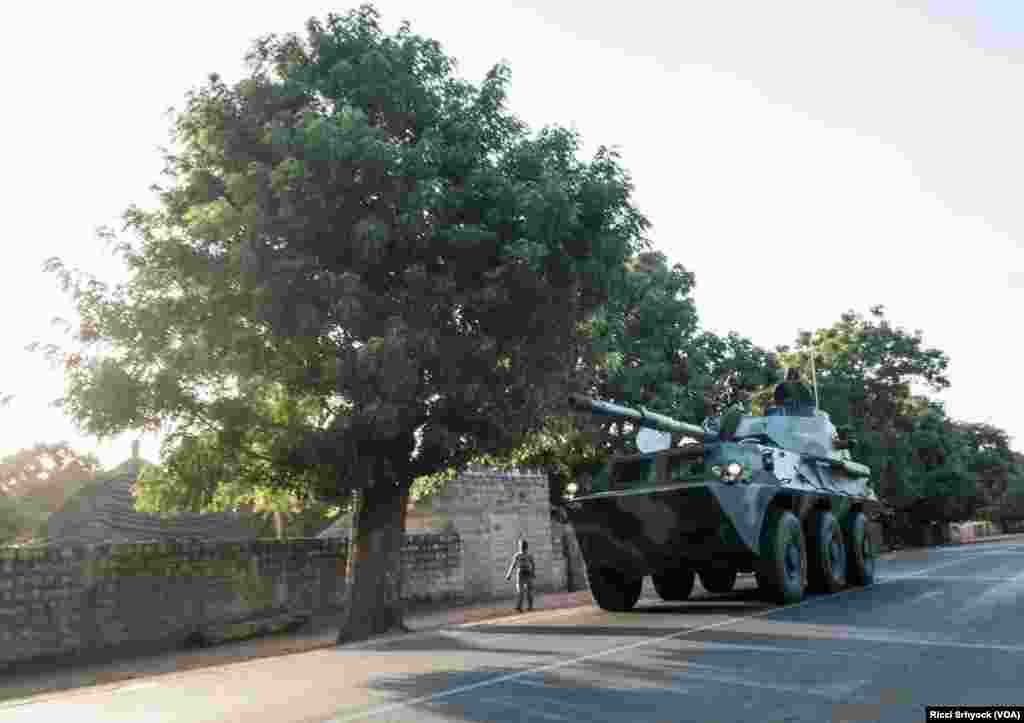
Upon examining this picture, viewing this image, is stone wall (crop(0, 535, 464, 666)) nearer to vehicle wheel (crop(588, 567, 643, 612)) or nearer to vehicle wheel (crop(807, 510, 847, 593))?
vehicle wheel (crop(588, 567, 643, 612))

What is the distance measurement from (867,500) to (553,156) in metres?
9.14

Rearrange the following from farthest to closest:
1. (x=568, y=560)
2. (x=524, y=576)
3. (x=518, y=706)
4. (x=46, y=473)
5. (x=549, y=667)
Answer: (x=46, y=473) → (x=568, y=560) → (x=524, y=576) → (x=549, y=667) → (x=518, y=706)

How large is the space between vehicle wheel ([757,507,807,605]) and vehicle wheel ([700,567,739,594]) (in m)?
2.52

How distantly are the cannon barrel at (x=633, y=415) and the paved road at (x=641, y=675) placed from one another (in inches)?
125

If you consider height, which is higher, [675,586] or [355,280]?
[355,280]

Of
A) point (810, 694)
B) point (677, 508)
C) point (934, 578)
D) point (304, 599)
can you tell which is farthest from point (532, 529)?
point (810, 694)

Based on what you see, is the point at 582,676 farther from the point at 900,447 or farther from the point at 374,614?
the point at 900,447

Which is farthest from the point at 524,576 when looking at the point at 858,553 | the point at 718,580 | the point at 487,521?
the point at 858,553

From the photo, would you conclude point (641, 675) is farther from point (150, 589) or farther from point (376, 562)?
point (150, 589)

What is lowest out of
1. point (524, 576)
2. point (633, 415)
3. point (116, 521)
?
point (524, 576)

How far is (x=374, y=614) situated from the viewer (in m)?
13.5

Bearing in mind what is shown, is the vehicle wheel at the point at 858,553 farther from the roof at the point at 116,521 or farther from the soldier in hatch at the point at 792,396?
the roof at the point at 116,521

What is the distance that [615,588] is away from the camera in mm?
13695

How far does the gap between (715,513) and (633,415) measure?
7.90 feet
